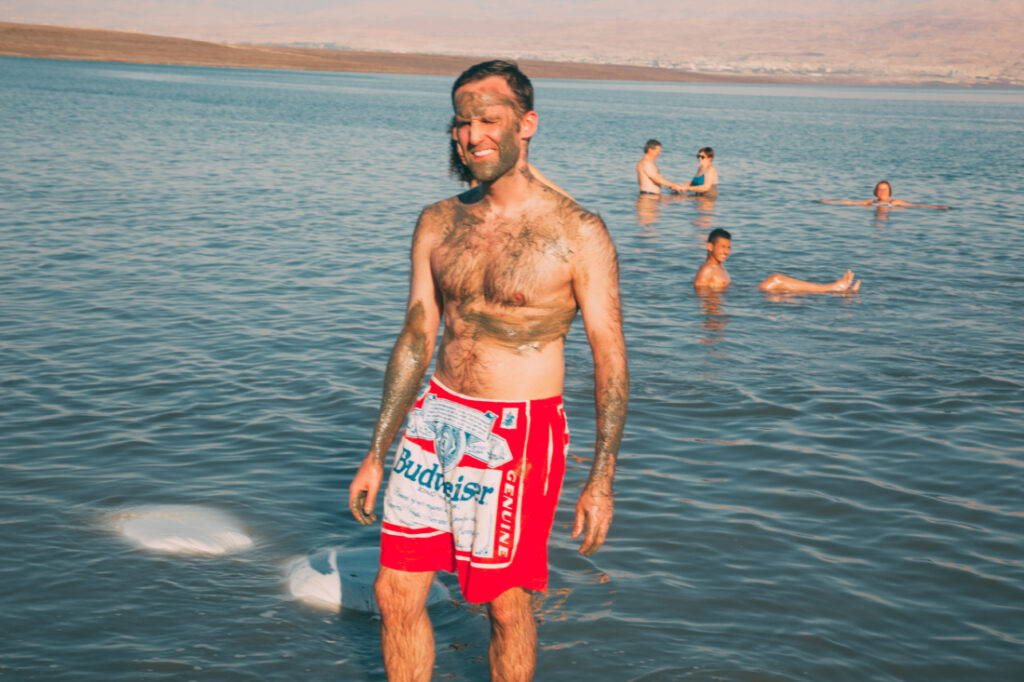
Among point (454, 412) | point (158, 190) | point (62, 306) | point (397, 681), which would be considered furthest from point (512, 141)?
point (158, 190)

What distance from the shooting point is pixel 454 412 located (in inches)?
149

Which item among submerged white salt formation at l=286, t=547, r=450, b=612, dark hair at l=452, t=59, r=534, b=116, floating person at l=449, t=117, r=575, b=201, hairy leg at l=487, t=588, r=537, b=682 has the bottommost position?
submerged white salt formation at l=286, t=547, r=450, b=612

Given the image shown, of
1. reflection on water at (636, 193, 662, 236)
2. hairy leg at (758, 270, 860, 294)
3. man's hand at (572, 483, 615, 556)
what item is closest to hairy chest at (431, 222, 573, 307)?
man's hand at (572, 483, 615, 556)

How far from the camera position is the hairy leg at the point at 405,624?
12.5ft

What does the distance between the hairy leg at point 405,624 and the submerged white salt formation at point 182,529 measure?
2.27m

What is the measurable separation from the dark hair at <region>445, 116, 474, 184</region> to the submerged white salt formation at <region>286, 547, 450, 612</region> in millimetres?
2299

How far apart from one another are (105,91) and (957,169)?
150ft

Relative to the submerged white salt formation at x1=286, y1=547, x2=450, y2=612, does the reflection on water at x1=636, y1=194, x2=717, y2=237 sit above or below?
above

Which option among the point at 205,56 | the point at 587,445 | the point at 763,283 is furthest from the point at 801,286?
the point at 205,56

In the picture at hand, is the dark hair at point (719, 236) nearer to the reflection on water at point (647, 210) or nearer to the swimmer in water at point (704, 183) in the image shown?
the reflection on water at point (647, 210)

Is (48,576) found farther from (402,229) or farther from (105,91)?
(105,91)

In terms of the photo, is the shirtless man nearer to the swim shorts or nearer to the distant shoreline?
the swim shorts

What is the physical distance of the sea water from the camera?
4.97 metres

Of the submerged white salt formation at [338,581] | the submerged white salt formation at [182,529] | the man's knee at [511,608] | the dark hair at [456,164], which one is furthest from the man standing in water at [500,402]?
the submerged white salt formation at [182,529]
